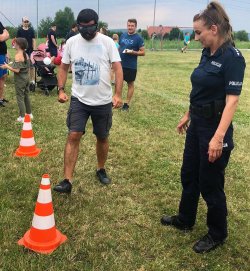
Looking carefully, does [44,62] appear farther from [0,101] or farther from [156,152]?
[156,152]

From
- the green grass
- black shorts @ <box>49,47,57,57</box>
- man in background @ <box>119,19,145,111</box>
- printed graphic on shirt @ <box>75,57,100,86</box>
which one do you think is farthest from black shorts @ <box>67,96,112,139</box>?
the green grass

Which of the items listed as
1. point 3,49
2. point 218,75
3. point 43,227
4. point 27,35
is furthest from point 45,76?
point 218,75

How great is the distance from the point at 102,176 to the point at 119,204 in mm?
728

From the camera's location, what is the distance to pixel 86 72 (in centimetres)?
436

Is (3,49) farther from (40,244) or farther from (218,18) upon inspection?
(218,18)

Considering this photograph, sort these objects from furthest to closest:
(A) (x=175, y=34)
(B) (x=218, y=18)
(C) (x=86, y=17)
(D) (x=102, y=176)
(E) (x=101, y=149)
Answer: (A) (x=175, y=34)
(D) (x=102, y=176)
(E) (x=101, y=149)
(C) (x=86, y=17)
(B) (x=218, y=18)

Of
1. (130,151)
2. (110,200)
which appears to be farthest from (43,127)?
(110,200)

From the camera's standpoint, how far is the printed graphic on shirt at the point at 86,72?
4.33 metres

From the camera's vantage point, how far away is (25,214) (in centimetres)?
402

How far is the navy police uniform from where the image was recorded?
3.05 meters

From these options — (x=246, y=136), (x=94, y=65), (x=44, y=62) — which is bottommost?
(x=246, y=136)

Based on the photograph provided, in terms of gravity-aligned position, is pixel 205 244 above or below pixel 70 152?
below

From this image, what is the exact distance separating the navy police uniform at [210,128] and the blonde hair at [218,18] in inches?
4.1

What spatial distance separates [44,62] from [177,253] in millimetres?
8261
